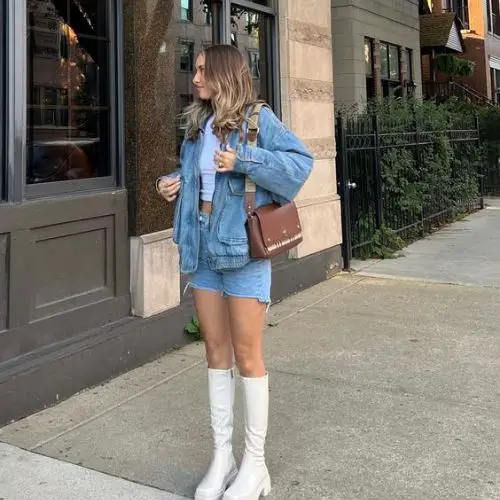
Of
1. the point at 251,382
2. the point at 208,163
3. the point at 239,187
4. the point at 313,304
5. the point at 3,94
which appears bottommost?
the point at 313,304

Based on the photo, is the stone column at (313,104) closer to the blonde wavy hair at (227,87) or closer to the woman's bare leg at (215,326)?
the woman's bare leg at (215,326)

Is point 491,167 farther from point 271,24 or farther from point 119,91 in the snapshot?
point 119,91

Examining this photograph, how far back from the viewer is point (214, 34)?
19.0 ft

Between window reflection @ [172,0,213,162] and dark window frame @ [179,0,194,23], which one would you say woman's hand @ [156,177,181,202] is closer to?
window reflection @ [172,0,213,162]

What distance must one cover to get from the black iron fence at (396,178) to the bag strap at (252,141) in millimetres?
5271

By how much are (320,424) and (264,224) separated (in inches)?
60.1

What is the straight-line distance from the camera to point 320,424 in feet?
12.2

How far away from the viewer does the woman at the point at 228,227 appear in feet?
8.81

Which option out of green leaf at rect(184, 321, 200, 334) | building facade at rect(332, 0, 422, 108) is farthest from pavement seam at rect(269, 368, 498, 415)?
building facade at rect(332, 0, 422, 108)

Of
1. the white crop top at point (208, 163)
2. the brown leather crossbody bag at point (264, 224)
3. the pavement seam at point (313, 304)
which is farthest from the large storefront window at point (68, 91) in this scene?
the pavement seam at point (313, 304)

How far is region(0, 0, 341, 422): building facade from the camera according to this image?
3.86 meters

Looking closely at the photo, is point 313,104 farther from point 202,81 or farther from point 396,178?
point 202,81

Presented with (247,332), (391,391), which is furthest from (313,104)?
(247,332)

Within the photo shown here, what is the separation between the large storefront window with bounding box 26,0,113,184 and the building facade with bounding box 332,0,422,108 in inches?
387
